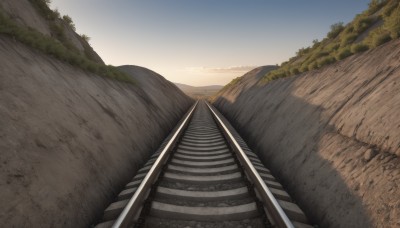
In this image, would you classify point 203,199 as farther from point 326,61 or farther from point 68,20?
point 68,20

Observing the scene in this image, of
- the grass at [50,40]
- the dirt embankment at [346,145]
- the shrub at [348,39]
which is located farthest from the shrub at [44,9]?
the shrub at [348,39]

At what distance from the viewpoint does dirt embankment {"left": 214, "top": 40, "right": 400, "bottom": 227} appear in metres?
3.69

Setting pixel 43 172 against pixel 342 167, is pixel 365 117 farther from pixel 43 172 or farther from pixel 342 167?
pixel 43 172

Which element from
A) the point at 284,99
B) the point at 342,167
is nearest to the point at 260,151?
the point at 284,99

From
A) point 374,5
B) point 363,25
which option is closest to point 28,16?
point 363,25

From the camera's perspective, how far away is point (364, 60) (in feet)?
25.5

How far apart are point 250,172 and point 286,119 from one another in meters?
3.72

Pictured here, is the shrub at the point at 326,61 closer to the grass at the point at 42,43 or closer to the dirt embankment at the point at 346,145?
the dirt embankment at the point at 346,145

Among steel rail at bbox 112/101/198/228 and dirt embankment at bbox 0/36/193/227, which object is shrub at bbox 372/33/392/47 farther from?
dirt embankment at bbox 0/36/193/227

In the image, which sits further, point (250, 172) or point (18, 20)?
point (18, 20)

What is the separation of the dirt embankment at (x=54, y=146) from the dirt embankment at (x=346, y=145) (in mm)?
3531

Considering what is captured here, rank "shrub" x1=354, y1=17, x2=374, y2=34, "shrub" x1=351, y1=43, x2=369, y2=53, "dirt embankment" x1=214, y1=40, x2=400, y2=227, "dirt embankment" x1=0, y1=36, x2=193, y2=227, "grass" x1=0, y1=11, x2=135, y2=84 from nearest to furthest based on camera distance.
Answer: "dirt embankment" x1=0, y1=36, x2=193, y2=227, "dirt embankment" x1=214, y1=40, x2=400, y2=227, "grass" x1=0, y1=11, x2=135, y2=84, "shrub" x1=351, y1=43, x2=369, y2=53, "shrub" x1=354, y1=17, x2=374, y2=34

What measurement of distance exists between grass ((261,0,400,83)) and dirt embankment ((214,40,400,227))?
653mm

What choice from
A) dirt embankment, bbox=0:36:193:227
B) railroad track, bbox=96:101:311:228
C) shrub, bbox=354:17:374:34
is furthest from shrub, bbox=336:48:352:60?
dirt embankment, bbox=0:36:193:227
